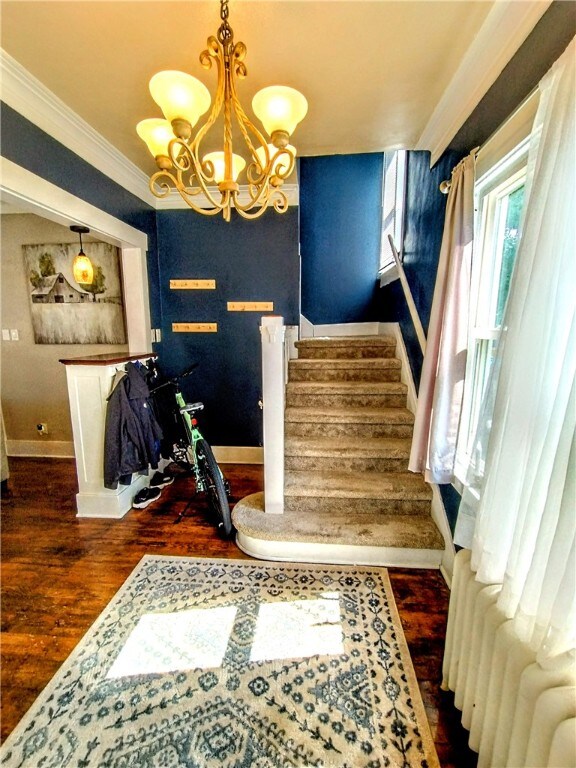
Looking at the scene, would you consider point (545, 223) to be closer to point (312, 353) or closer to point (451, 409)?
point (451, 409)

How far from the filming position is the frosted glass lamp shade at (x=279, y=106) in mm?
1117

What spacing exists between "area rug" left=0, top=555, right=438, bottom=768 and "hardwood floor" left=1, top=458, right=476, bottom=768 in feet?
0.25

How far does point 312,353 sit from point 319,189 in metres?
2.30

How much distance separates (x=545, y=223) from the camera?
0.80m

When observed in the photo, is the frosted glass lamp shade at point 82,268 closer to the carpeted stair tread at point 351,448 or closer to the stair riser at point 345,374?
the stair riser at point 345,374

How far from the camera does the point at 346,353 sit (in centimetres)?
314

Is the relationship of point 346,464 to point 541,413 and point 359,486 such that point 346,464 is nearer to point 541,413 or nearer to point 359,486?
point 359,486

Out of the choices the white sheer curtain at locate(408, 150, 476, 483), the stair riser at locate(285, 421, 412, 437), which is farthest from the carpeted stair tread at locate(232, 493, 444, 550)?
the stair riser at locate(285, 421, 412, 437)

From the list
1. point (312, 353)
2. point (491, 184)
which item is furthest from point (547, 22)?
point (312, 353)

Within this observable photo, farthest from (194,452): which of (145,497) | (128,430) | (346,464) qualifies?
(346,464)

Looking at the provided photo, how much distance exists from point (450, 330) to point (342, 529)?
133 centimetres

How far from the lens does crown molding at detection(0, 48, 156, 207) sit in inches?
60.6

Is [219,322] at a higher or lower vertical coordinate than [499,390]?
higher

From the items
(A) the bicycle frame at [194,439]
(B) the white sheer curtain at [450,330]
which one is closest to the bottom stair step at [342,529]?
(A) the bicycle frame at [194,439]
